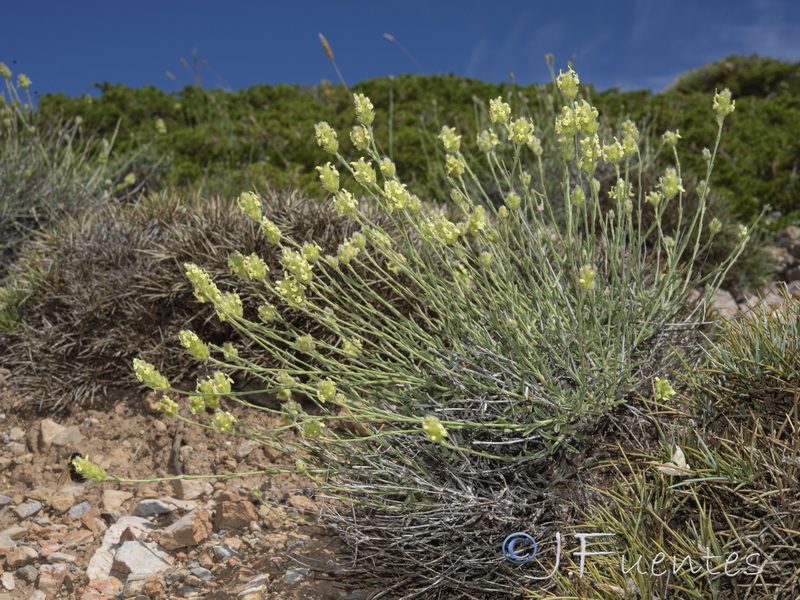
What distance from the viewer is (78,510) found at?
365 centimetres

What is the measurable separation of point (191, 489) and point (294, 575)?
1.07m

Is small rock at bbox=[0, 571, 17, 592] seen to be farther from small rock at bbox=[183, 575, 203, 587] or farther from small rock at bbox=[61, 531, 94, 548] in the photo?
small rock at bbox=[183, 575, 203, 587]

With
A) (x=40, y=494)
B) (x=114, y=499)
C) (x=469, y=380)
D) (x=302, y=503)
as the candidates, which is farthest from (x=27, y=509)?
(x=469, y=380)

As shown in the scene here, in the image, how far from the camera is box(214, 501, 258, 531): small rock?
3.26 metres

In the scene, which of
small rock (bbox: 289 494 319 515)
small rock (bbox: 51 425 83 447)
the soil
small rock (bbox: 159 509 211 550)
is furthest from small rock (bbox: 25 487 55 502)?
small rock (bbox: 289 494 319 515)

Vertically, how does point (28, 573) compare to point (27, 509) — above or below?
below

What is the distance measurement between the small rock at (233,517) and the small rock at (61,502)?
0.98 metres

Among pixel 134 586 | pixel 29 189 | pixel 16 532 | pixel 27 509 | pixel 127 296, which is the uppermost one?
pixel 29 189

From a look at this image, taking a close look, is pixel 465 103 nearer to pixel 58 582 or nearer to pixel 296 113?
pixel 296 113

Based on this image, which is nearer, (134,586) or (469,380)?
(469,380)

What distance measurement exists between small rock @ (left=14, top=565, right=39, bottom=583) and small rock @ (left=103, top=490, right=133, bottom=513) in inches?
19.3

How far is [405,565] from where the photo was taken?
248cm

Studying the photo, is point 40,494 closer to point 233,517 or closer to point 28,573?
point 28,573

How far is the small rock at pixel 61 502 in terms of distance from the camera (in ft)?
12.1
